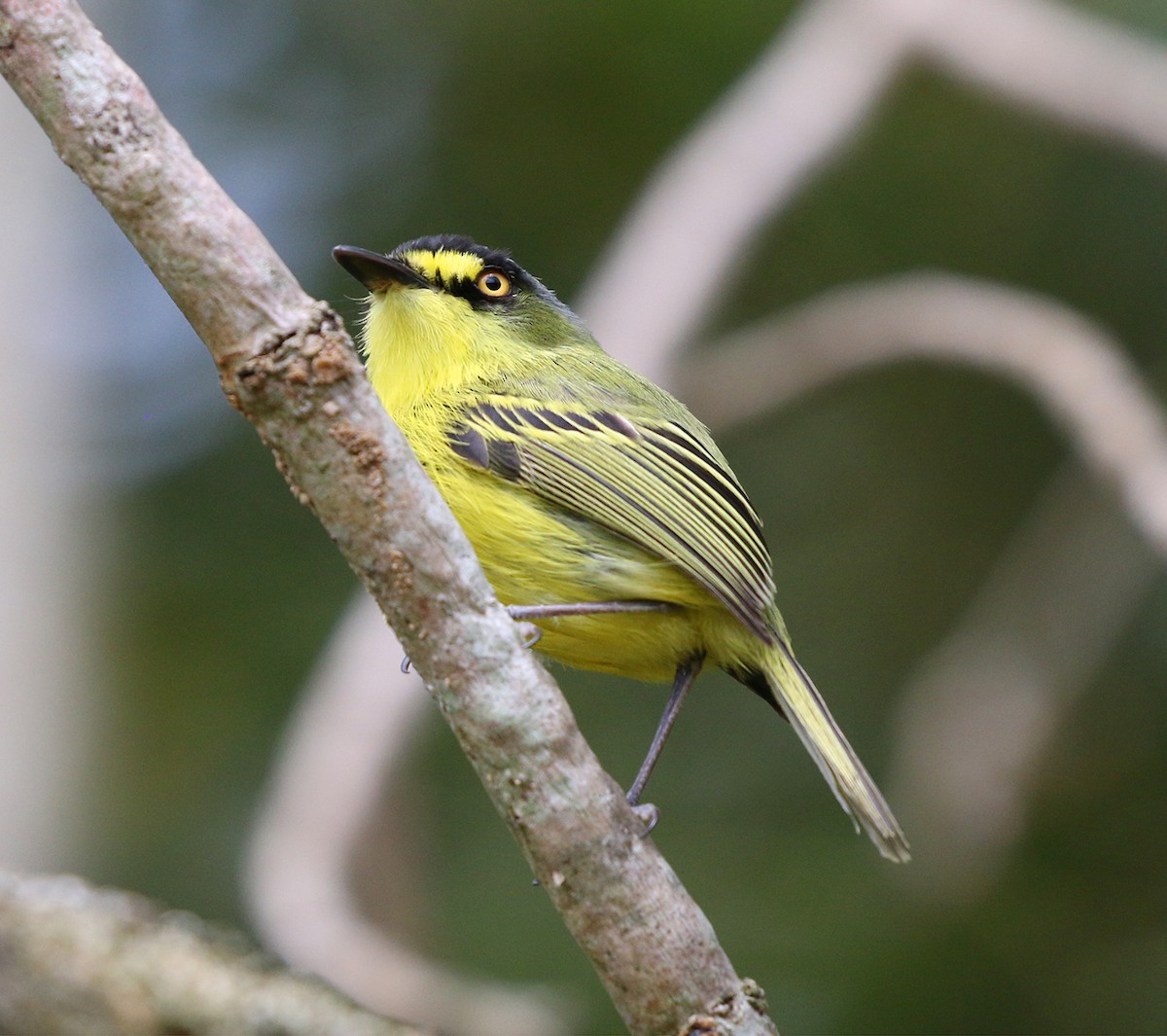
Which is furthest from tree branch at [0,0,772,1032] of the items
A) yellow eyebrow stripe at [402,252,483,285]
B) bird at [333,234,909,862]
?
yellow eyebrow stripe at [402,252,483,285]

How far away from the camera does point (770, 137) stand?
5.70m

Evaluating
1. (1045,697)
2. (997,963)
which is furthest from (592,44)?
(997,963)

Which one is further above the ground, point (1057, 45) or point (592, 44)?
point (1057, 45)

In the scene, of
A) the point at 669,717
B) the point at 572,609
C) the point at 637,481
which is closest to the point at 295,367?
the point at 572,609

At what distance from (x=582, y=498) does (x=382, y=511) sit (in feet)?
3.46

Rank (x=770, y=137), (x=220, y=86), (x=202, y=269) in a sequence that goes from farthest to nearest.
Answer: (x=220, y=86), (x=770, y=137), (x=202, y=269)

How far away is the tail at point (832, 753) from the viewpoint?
9.74ft

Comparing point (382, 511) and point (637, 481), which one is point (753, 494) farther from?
point (382, 511)

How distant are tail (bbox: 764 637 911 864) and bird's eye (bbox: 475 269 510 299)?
45.2 inches

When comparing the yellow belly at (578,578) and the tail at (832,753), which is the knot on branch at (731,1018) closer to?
the tail at (832,753)

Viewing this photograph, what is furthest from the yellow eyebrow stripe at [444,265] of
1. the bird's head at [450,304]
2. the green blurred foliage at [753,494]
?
the green blurred foliage at [753,494]

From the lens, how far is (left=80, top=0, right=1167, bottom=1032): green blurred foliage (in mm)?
6293

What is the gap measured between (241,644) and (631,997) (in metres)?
5.65

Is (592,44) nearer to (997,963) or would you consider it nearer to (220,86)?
(220,86)
